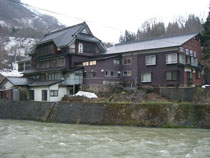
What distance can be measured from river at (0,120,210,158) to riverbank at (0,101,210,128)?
5.56 ft

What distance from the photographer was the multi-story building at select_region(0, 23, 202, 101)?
82.5 feet

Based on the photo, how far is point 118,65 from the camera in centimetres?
2847

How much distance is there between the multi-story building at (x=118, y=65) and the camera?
25141mm

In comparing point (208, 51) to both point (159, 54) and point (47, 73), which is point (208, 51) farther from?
point (47, 73)

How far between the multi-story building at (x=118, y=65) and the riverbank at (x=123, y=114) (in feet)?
16.4

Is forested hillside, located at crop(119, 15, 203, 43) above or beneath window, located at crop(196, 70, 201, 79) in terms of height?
above

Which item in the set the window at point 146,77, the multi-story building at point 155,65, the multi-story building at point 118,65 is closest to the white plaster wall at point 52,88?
the multi-story building at point 118,65

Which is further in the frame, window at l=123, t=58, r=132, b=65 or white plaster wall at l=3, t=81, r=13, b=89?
white plaster wall at l=3, t=81, r=13, b=89

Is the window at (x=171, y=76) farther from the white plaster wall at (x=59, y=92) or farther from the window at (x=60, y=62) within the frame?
the window at (x=60, y=62)

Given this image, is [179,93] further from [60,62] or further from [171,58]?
[60,62]

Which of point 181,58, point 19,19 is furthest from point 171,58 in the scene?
point 19,19

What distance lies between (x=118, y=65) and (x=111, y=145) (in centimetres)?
1816

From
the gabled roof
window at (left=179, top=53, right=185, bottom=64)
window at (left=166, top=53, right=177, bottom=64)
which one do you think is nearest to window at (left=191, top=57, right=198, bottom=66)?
window at (left=179, top=53, right=185, bottom=64)

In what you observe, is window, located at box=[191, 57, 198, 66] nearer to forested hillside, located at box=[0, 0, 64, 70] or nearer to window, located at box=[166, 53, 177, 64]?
window, located at box=[166, 53, 177, 64]
